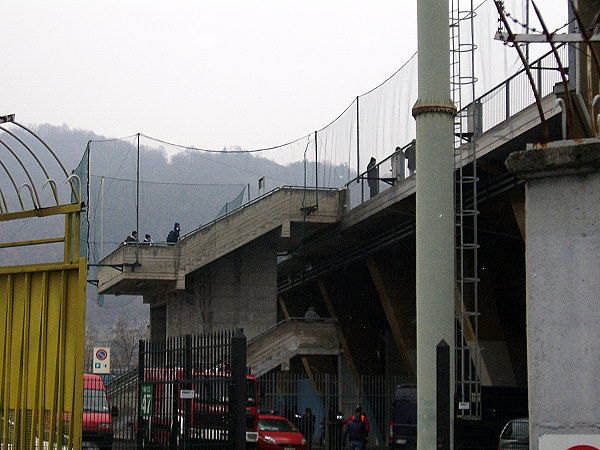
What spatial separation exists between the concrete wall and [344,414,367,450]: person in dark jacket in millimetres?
14352

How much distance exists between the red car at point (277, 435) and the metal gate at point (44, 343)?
19564 mm

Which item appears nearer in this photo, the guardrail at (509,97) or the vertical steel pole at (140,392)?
the vertical steel pole at (140,392)

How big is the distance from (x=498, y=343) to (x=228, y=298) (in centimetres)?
1199

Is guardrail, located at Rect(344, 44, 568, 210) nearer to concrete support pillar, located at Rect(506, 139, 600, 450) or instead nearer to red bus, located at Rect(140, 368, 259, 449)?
red bus, located at Rect(140, 368, 259, 449)

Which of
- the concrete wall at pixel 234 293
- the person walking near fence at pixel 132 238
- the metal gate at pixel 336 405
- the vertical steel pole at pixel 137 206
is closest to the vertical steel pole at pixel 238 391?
the metal gate at pixel 336 405

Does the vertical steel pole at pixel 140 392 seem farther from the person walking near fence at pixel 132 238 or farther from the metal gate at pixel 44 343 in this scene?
the person walking near fence at pixel 132 238

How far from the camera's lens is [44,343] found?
1015 cm

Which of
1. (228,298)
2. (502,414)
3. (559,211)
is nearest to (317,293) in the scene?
(228,298)

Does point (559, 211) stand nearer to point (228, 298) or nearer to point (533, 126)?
point (533, 126)

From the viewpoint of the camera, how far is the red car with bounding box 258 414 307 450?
98.1 ft

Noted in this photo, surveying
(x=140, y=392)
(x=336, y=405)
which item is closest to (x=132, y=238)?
(x=336, y=405)

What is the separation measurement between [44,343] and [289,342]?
104ft

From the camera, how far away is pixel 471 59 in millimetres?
27969

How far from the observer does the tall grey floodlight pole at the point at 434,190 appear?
16281 millimetres
